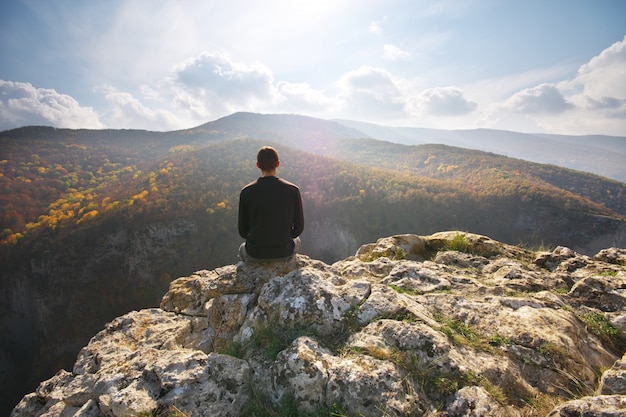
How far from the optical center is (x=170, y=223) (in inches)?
2352

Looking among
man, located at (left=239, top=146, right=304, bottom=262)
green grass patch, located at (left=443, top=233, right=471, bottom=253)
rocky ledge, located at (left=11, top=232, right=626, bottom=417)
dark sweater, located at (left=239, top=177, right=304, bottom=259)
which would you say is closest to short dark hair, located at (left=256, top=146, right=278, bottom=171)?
man, located at (left=239, top=146, right=304, bottom=262)

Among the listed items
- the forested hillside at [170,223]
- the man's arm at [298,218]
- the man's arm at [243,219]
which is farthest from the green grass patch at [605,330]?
the forested hillside at [170,223]

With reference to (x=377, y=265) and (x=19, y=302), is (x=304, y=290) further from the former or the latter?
(x=19, y=302)

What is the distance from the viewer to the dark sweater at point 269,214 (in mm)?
5008

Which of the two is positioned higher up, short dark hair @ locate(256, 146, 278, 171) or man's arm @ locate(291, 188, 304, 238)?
short dark hair @ locate(256, 146, 278, 171)

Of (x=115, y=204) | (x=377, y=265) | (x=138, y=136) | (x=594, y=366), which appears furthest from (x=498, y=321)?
(x=138, y=136)

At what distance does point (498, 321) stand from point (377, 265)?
2.74 m

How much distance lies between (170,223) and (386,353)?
213ft

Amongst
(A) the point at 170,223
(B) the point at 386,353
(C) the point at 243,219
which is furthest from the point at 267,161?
(A) the point at 170,223

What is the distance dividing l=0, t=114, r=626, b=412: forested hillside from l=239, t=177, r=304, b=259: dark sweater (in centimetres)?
3883

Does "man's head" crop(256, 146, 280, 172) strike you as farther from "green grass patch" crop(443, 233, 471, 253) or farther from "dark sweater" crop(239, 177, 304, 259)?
"green grass patch" crop(443, 233, 471, 253)

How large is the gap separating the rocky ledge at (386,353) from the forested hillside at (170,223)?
37.3 m

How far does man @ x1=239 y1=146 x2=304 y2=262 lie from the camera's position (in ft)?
16.5

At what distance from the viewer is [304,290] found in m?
4.27
